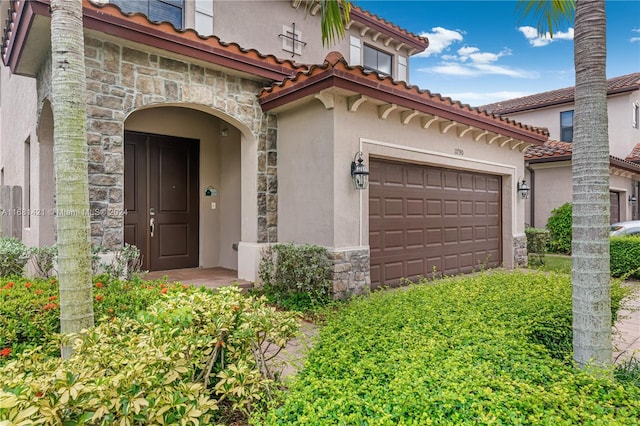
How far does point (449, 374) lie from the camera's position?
2.22 meters

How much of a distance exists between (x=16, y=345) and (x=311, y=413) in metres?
2.85

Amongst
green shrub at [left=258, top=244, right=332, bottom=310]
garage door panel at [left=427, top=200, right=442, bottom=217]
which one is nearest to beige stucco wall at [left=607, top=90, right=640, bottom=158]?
garage door panel at [left=427, top=200, right=442, bottom=217]

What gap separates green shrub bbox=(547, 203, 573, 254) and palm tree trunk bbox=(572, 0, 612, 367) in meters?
11.4

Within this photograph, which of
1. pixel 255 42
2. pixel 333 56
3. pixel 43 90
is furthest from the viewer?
pixel 333 56

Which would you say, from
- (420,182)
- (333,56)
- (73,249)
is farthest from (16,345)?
(333,56)

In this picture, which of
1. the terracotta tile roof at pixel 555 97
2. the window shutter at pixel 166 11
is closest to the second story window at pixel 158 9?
the window shutter at pixel 166 11

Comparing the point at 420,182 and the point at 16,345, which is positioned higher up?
the point at 420,182

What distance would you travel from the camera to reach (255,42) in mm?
9148

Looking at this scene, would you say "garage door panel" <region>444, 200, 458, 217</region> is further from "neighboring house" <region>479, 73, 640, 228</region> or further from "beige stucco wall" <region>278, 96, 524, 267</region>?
"neighboring house" <region>479, 73, 640, 228</region>

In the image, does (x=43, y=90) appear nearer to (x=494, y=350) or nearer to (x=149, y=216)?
(x=149, y=216)

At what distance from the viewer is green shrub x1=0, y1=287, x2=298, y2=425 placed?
1.81 metres

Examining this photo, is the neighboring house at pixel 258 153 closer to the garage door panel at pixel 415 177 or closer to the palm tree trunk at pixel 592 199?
the garage door panel at pixel 415 177

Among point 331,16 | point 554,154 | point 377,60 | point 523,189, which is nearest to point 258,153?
point 331,16

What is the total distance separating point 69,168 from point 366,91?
14.6ft
